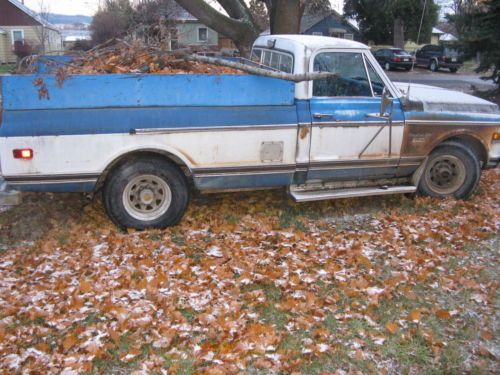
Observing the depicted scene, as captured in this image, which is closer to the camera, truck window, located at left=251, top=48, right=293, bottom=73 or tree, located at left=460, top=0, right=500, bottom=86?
truck window, located at left=251, top=48, right=293, bottom=73

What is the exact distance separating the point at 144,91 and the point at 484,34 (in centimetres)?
1026

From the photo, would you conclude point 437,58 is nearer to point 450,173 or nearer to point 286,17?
point 286,17

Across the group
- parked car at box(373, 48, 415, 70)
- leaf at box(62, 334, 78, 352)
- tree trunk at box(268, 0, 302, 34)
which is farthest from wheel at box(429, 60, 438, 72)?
leaf at box(62, 334, 78, 352)

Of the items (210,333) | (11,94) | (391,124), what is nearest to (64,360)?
(210,333)

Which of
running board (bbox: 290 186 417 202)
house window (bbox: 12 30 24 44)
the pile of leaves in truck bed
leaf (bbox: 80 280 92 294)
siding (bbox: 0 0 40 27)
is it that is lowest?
leaf (bbox: 80 280 92 294)

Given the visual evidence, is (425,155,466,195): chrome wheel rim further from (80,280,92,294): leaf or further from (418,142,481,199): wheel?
(80,280,92,294): leaf

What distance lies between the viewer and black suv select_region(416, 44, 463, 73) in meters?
32.5

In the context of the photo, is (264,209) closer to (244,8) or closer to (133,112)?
(133,112)

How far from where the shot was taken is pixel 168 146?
5.61m

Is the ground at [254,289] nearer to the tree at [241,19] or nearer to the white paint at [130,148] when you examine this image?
the white paint at [130,148]

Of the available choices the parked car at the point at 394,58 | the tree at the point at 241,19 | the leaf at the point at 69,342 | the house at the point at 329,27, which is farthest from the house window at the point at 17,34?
the leaf at the point at 69,342

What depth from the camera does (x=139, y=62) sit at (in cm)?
590

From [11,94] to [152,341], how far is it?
118 inches

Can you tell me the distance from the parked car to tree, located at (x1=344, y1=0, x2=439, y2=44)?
258 centimetres
